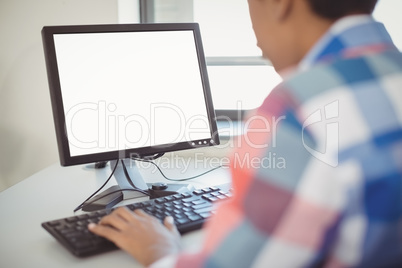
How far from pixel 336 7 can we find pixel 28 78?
4.34 ft

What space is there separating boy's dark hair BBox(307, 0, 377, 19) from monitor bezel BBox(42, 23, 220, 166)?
63 centimetres

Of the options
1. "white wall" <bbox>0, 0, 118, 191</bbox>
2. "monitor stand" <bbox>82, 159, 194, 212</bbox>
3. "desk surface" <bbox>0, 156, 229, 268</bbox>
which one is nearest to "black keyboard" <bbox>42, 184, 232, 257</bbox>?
"desk surface" <bbox>0, 156, 229, 268</bbox>

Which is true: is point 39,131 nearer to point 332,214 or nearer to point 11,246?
point 11,246

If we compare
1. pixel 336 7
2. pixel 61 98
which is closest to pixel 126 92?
pixel 61 98

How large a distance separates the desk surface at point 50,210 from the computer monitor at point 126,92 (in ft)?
0.44

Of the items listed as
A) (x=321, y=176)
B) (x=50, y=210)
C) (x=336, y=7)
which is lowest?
(x=50, y=210)

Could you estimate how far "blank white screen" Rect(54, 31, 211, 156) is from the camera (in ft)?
3.52

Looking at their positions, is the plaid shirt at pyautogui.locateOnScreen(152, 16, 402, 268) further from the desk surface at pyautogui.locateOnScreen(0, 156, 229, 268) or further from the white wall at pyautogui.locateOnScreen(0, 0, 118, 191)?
the white wall at pyautogui.locateOnScreen(0, 0, 118, 191)

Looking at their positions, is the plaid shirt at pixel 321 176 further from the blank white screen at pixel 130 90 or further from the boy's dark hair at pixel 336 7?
the blank white screen at pixel 130 90

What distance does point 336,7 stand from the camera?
23.4 inches

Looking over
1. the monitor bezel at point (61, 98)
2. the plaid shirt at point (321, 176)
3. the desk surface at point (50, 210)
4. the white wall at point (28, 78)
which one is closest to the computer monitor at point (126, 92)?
the monitor bezel at point (61, 98)

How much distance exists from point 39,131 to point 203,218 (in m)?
0.96

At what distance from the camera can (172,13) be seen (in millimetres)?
1848

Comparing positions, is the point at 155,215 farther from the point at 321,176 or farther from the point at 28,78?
the point at 28,78
